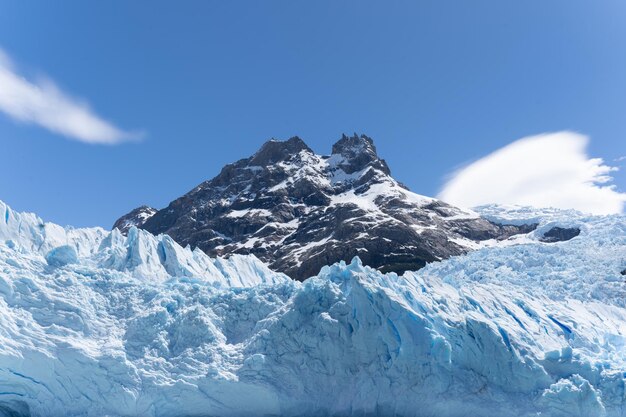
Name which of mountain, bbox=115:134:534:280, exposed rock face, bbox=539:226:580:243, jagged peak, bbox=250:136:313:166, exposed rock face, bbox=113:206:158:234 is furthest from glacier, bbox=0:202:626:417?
exposed rock face, bbox=113:206:158:234

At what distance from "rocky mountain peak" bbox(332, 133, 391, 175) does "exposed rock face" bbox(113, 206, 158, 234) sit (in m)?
50.4

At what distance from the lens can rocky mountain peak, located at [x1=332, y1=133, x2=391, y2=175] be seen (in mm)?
136000

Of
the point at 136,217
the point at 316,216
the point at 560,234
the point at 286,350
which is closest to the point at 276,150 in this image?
the point at 316,216

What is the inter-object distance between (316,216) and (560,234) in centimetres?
5254

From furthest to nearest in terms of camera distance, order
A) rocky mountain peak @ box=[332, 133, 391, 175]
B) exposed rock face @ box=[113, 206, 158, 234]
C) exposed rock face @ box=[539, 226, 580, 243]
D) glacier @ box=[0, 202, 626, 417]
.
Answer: exposed rock face @ box=[113, 206, 158, 234] < rocky mountain peak @ box=[332, 133, 391, 175] < exposed rock face @ box=[539, 226, 580, 243] < glacier @ box=[0, 202, 626, 417]

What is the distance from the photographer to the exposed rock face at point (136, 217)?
5797 inches

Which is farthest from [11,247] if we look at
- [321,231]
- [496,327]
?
[321,231]

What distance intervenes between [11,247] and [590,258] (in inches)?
1294

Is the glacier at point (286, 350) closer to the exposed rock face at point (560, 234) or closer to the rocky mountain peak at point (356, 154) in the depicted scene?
the exposed rock face at point (560, 234)

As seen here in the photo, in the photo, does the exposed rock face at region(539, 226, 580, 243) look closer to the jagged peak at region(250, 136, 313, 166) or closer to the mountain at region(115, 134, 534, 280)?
the mountain at region(115, 134, 534, 280)

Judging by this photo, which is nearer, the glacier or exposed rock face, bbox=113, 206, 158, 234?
the glacier

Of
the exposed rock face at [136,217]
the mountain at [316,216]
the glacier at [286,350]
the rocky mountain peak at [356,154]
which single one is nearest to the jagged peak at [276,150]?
the mountain at [316,216]

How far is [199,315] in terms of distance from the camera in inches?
902

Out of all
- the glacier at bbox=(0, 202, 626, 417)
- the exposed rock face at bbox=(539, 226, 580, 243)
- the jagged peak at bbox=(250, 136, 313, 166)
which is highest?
the jagged peak at bbox=(250, 136, 313, 166)
